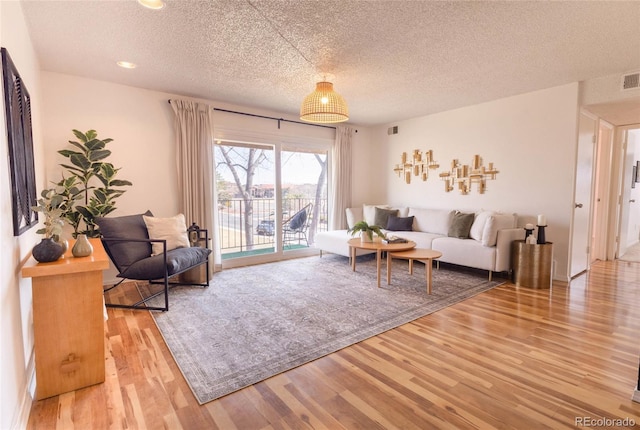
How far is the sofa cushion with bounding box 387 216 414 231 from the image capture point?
5.18m

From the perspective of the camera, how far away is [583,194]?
407cm

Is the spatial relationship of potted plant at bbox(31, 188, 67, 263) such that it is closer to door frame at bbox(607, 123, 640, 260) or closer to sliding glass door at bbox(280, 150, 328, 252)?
sliding glass door at bbox(280, 150, 328, 252)

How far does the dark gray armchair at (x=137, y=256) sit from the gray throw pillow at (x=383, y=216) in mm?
3081

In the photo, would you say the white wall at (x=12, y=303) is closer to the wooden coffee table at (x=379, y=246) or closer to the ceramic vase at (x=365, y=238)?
the wooden coffee table at (x=379, y=246)

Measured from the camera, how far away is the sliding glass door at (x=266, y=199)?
4.82m

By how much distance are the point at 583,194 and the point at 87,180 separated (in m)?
5.78

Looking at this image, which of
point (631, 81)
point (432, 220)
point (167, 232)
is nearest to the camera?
point (631, 81)

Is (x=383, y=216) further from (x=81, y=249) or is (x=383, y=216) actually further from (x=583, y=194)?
(x=81, y=249)

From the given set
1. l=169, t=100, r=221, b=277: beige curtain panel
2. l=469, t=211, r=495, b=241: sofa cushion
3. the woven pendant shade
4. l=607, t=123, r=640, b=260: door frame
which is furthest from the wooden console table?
l=607, t=123, r=640, b=260: door frame

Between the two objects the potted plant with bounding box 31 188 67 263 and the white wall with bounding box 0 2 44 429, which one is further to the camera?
the potted plant with bounding box 31 188 67 263

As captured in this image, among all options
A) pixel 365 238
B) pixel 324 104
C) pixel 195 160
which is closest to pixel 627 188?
pixel 365 238

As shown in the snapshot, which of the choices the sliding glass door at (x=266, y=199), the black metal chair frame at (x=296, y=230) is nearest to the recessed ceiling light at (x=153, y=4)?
the sliding glass door at (x=266, y=199)

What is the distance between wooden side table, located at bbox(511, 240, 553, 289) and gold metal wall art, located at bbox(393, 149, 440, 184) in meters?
1.98

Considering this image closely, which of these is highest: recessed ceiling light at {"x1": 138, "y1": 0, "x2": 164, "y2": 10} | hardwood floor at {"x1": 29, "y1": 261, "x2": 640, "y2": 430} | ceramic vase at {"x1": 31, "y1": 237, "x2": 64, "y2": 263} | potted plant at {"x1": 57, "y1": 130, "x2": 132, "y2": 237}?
recessed ceiling light at {"x1": 138, "y1": 0, "x2": 164, "y2": 10}
